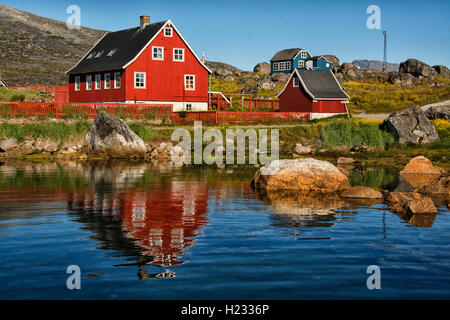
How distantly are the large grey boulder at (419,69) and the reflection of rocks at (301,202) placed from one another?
77.5 m

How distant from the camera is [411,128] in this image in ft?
114

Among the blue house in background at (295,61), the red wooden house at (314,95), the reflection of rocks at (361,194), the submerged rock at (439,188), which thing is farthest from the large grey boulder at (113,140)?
the blue house in background at (295,61)

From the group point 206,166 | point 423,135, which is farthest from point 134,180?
point 423,135

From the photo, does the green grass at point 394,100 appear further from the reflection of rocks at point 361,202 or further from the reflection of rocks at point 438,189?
the reflection of rocks at point 361,202

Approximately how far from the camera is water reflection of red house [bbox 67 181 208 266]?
34.6 ft

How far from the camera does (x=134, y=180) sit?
22438 mm

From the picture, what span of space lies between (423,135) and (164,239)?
2710 cm

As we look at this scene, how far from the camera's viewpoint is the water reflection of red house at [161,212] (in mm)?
10539

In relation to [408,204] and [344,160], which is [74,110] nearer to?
[344,160]

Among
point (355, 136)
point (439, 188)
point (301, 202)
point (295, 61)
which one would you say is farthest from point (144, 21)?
→ point (295, 61)

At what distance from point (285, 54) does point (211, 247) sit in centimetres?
9604

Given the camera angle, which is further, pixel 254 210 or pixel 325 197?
pixel 325 197
